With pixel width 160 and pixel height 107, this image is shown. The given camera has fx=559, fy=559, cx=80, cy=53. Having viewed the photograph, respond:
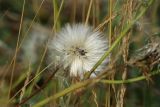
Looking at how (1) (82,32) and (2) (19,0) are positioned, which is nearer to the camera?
(1) (82,32)

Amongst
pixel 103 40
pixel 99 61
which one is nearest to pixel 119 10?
pixel 103 40

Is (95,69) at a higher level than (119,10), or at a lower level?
lower

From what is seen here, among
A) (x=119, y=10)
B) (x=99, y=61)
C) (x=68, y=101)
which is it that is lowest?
(x=68, y=101)

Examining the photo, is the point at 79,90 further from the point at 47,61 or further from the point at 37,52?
the point at 37,52

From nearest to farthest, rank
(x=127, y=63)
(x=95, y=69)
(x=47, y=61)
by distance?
(x=127, y=63) < (x=95, y=69) < (x=47, y=61)
